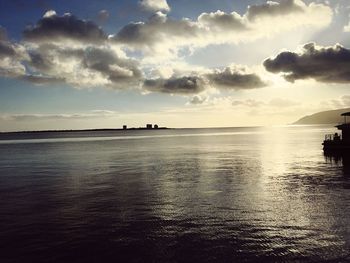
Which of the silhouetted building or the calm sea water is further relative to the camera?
the silhouetted building

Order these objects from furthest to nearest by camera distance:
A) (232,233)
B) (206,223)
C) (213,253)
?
(206,223) < (232,233) < (213,253)

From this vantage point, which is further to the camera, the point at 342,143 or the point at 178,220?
the point at 342,143

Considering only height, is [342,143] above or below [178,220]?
above

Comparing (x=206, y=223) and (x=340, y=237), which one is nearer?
(x=340, y=237)

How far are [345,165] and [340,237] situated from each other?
151 feet

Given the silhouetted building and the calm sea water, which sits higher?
the silhouetted building

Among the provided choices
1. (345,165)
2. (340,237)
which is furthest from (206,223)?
(345,165)

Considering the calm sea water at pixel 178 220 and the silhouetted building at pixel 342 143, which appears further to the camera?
the silhouetted building at pixel 342 143

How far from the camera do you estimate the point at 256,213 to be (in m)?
28.6

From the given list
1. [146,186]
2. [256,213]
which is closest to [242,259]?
[256,213]

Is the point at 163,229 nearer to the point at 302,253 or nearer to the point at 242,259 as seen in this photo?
the point at 242,259

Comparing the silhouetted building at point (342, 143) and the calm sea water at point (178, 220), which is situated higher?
the silhouetted building at point (342, 143)

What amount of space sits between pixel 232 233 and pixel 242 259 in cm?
433

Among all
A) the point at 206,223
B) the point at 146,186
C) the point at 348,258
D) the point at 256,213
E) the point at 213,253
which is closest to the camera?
the point at 348,258
